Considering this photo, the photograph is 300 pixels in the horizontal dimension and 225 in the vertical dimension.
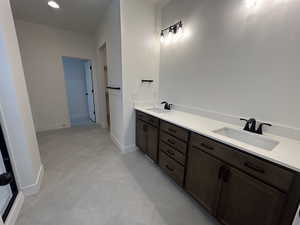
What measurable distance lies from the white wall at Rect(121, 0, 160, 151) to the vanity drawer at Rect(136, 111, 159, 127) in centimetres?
21

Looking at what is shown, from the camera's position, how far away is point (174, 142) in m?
1.62

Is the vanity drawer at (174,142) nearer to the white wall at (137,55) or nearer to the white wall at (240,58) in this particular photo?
the white wall at (240,58)

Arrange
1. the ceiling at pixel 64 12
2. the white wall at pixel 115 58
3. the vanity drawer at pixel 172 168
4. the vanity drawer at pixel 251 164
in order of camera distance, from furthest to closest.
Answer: the ceiling at pixel 64 12
the white wall at pixel 115 58
the vanity drawer at pixel 172 168
the vanity drawer at pixel 251 164

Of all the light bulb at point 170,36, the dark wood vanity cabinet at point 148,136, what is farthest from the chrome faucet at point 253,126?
the light bulb at point 170,36

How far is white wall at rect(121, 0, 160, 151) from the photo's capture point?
2150 mm

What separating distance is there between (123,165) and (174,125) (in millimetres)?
1178

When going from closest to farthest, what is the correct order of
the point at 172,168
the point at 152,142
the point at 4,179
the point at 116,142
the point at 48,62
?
the point at 4,179 → the point at 172,168 → the point at 152,142 → the point at 116,142 → the point at 48,62

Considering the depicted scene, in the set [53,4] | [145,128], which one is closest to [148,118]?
[145,128]

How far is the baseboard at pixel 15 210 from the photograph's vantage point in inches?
47.4

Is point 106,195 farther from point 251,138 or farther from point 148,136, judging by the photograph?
point 251,138

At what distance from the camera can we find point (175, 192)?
1653 millimetres

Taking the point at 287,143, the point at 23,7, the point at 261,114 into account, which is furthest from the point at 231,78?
the point at 23,7

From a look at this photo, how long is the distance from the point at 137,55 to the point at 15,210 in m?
2.47

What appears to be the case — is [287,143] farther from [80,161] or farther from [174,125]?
[80,161]
